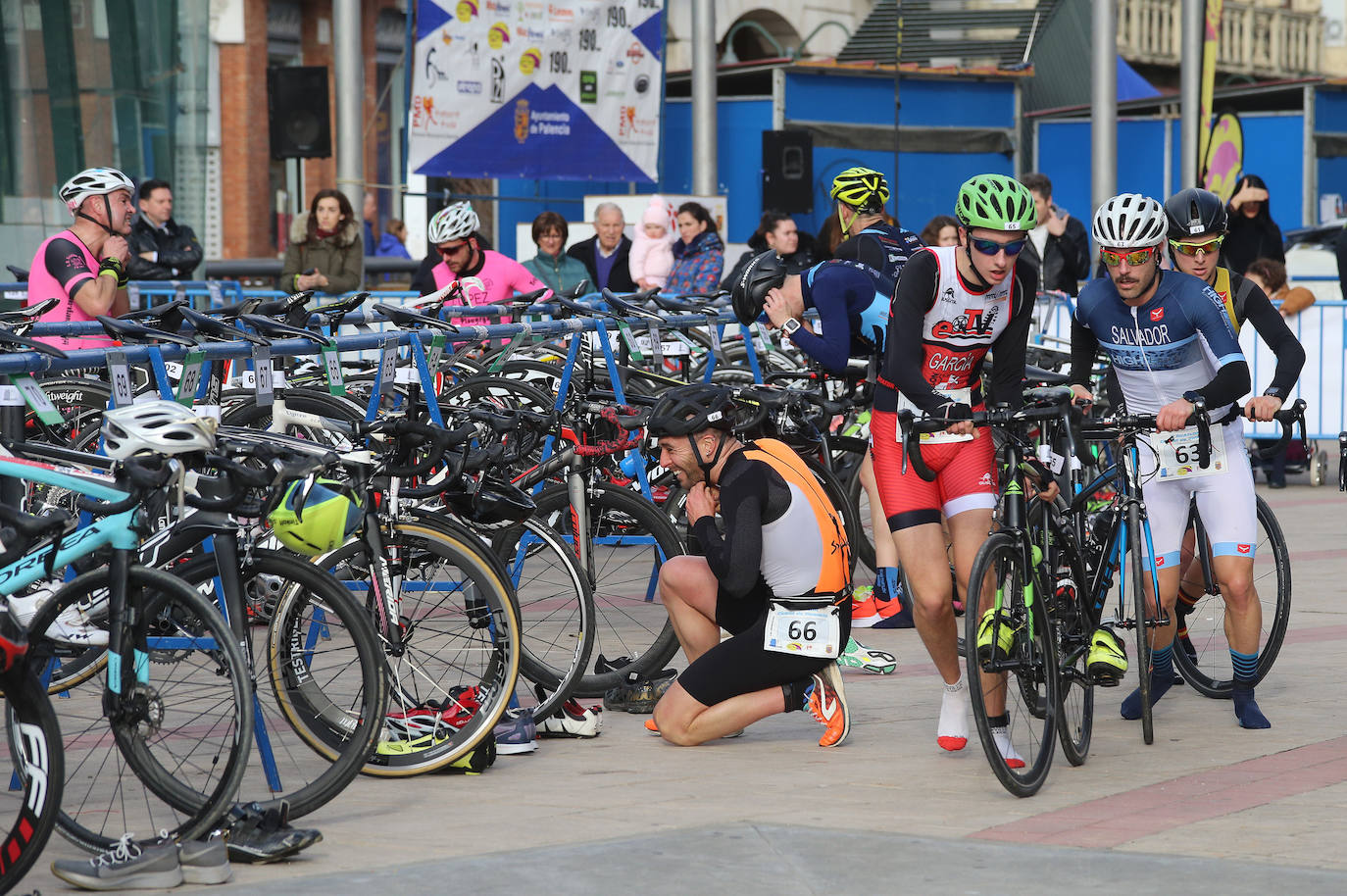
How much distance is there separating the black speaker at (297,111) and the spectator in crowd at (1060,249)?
672 cm

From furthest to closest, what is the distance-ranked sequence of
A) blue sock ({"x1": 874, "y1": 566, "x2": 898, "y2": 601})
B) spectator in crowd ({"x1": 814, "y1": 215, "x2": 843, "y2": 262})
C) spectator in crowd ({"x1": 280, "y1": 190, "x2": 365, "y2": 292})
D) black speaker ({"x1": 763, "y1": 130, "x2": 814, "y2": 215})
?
black speaker ({"x1": 763, "y1": 130, "x2": 814, "y2": 215})
spectator in crowd ({"x1": 280, "y1": 190, "x2": 365, "y2": 292})
spectator in crowd ({"x1": 814, "y1": 215, "x2": 843, "y2": 262})
blue sock ({"x1": 874, "y1": 566, "x2": 898, "y2": 601})

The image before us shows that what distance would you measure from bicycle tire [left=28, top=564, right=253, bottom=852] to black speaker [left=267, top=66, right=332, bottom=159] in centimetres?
1385

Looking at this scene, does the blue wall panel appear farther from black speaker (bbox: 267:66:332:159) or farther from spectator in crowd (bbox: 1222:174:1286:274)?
spectator in crowd (bbox: 1222:174:1286:274)

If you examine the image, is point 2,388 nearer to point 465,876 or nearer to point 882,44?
point 465,876

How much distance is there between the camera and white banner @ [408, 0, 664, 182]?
20.0m

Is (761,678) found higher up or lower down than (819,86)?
lower down

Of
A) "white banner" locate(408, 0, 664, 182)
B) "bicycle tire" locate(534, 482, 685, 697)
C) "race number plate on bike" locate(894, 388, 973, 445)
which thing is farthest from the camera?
"white banner" locate(408, 0, 664, 182)

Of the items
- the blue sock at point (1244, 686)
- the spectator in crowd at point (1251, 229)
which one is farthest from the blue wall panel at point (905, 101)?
the blue sock at point (1244, 686)

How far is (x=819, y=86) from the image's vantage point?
2492 cm

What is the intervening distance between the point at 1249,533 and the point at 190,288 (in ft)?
33.1

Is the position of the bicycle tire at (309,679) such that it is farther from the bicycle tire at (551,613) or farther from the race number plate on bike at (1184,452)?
the race number plate on bike at (1184,452)

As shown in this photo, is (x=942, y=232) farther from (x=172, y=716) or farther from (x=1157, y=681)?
(x=172, y=716)

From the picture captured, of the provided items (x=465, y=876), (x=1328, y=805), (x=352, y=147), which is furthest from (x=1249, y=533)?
(x=352, y=147)

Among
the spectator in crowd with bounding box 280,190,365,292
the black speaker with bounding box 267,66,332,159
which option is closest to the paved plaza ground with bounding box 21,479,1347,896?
the spectator in crowd with bounding box 280,190,365,292
